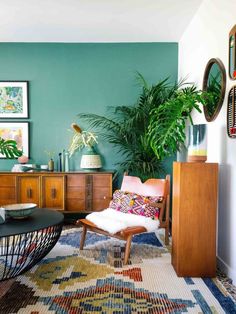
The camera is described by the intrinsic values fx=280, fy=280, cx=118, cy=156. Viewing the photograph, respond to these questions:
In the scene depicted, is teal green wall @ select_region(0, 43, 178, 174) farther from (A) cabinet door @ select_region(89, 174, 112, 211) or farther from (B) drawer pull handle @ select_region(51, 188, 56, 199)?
(B) drawer pull handle @ select_region(51, 188, 56, 199)

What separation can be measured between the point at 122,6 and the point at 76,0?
51 cm

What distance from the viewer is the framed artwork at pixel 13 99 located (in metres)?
4.14

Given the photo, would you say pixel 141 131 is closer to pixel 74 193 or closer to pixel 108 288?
pixel 74 193

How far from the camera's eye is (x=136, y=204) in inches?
117

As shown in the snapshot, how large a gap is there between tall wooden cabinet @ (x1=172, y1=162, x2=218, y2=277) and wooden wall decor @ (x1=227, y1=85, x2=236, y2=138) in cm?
30

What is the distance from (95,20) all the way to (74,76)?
3.07 feet

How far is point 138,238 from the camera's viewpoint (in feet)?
10.9

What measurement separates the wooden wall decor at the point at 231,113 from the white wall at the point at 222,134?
73mm

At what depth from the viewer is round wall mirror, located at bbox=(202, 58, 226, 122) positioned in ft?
8.12

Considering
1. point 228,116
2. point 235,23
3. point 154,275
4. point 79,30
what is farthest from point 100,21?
point 154,275

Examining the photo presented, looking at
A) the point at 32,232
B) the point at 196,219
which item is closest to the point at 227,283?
the point at 196,219

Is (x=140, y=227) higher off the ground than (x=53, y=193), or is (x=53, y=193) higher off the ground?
(x=53, y=193)

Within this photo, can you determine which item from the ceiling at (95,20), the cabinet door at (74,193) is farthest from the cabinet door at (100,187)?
the ceiling at (95,20)

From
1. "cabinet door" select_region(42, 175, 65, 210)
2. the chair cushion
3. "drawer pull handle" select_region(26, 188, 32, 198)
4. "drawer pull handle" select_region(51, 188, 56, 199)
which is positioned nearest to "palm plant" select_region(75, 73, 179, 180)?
the chair cushion
